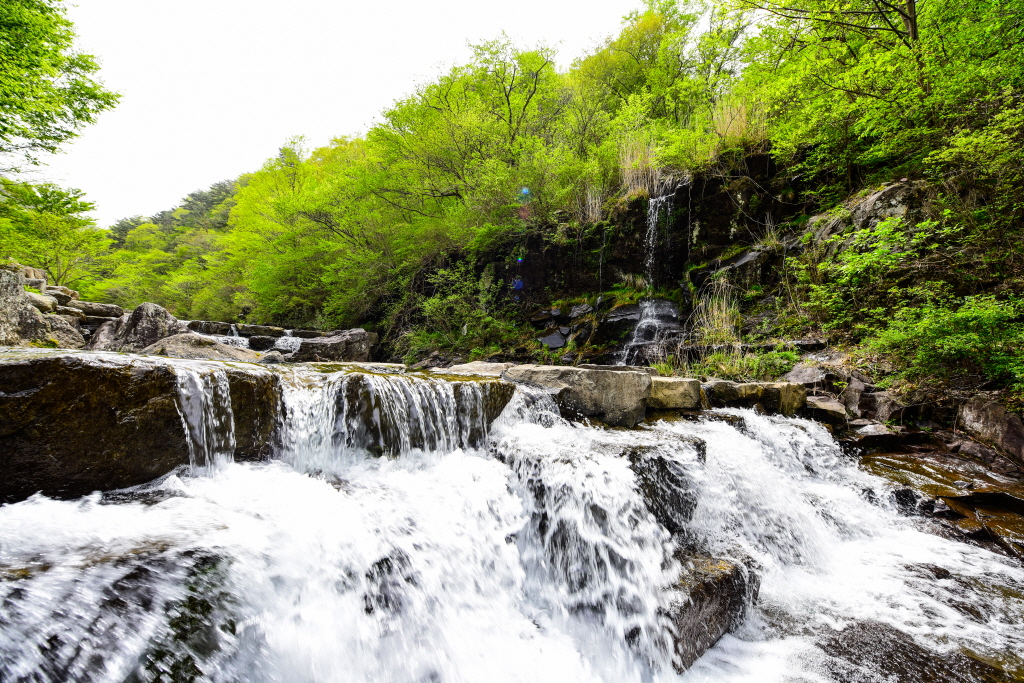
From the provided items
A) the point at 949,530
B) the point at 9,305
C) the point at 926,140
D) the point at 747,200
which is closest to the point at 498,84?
the point at 747,200

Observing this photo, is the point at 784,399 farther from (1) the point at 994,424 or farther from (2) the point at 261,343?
(2) the point at 261,343

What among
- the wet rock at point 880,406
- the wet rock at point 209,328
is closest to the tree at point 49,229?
the wet rock at point 209,328

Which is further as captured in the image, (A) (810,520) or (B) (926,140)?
(B) (926,140)

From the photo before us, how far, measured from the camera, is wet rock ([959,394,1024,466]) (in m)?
3.42

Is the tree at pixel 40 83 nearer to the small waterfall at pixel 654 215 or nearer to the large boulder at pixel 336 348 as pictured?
the large boulder at pixel 336 348

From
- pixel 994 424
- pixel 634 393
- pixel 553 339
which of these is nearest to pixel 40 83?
pixel 553 339

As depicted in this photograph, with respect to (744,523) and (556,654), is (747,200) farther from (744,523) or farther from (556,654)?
(556,654)

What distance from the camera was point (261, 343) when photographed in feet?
30.2

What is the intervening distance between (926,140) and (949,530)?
6.11 metres

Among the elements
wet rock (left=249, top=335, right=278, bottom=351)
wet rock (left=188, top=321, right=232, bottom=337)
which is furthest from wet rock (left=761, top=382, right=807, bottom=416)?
wet rock (left=188, top=321, right=232, bottom=337)

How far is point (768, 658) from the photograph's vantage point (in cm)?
186

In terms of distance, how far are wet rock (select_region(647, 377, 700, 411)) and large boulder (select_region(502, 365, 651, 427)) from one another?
28 centimetres

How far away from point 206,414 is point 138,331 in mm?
6691

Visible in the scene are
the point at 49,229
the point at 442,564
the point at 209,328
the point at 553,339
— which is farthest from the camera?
the point at 49,229
